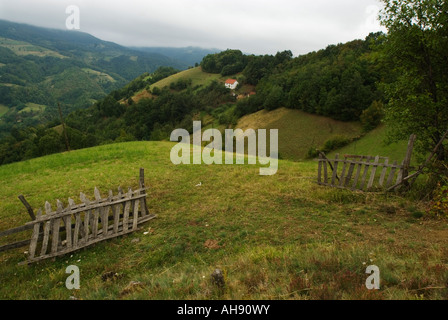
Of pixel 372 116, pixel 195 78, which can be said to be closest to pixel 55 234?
pixel 372 116

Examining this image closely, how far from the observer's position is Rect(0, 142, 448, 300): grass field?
432 centimetres

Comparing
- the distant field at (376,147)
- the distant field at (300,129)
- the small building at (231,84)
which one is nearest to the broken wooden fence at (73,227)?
the distant field at (376,147)

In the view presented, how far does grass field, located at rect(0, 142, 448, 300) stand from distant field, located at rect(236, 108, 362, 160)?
135 feet

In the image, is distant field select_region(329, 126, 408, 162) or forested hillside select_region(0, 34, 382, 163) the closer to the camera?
distant field select_region(329, 126, 408, 162)

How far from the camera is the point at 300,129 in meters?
61.2

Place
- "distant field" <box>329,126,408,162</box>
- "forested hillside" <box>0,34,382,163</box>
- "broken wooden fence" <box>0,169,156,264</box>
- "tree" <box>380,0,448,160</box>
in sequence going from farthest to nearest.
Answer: "forested hillside" <box>0,34,382,163</box>
"distant field" <box>329,126,408,162</box>
"tree" <box>380,0,448,160</box>
"broken wooden fence" <box>0,169,156,264</box>

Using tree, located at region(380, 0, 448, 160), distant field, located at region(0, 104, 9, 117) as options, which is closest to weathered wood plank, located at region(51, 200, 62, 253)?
tree, located at region(380, 0, 448, 160)

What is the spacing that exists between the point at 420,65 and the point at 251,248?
10.6m

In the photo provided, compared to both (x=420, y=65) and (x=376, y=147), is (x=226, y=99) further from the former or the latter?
(x=420, y=65)

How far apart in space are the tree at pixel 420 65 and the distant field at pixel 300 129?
3979 centimetres

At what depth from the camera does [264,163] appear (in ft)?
59.5

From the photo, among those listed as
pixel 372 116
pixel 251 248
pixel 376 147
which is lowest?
pixel 376 147

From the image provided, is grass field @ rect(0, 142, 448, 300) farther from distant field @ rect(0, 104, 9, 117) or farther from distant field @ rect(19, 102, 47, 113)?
distant field @ rect(0, 104, 9, 117)

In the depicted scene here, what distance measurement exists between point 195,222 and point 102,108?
118932mm
